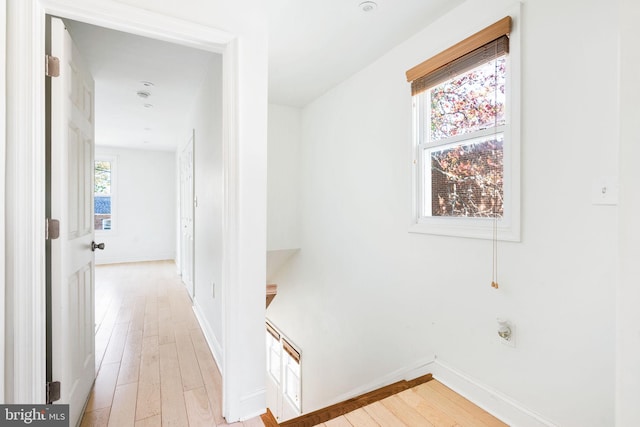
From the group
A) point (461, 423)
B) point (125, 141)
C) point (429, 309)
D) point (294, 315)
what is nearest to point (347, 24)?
point (429, 309)

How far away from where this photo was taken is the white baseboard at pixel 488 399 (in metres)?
1.65

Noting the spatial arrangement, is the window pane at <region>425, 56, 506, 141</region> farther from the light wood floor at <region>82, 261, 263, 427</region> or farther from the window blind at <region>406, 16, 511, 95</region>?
the light wood floor at <region>82, 261, 263, 427</region>

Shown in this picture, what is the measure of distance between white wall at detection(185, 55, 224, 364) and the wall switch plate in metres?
2.02

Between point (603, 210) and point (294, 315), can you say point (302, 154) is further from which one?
point (603, 210)

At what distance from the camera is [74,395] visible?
164 cm

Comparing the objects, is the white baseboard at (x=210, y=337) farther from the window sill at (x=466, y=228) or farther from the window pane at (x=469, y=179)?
the window pane at (x=469, y=179)

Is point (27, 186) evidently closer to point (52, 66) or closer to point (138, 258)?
point (52, 66)

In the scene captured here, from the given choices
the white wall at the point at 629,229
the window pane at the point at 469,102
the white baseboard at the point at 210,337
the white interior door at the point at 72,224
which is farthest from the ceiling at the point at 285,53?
the white baseboard at the point at 210,337

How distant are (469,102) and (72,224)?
2.44 metres

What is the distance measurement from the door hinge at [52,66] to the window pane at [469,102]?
7.27 feet

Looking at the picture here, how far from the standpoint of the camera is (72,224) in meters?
1.68

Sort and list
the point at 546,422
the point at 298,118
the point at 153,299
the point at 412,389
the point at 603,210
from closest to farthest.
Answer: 1. the point at 603,210
2. the point at 546,422
3. the point at 412,389
4. the point at 153,299
5. the point at 298,118

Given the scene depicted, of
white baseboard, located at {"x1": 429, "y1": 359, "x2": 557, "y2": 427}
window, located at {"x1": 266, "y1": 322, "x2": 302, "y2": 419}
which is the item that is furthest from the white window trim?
white baseboard, located at {"x1": 429, "y1": 359, "x2": 557, "y2": 427}

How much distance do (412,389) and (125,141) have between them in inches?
252
